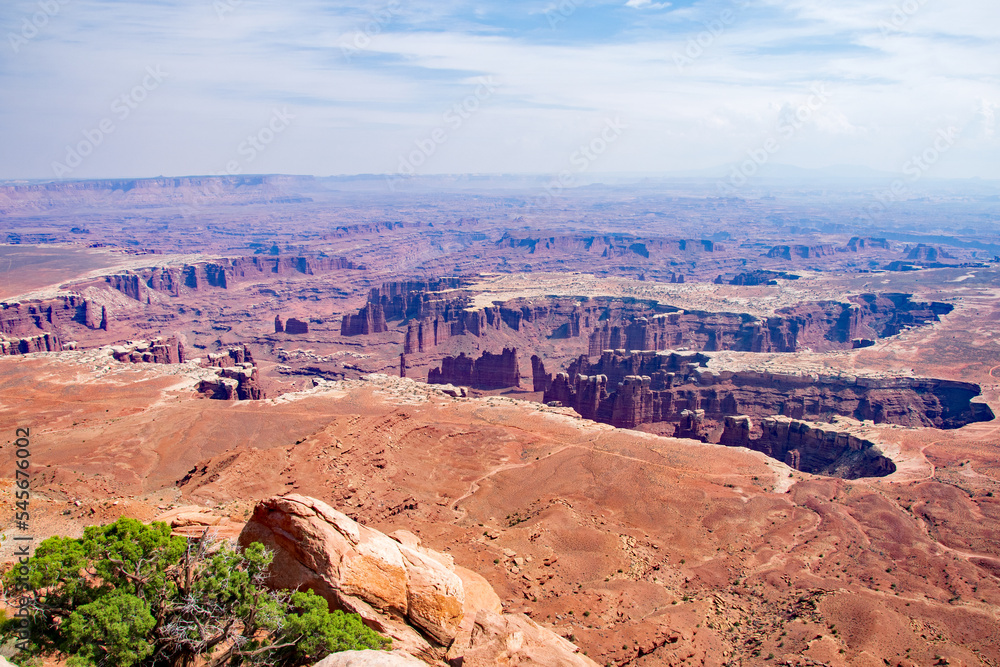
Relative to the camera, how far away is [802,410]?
7438cm

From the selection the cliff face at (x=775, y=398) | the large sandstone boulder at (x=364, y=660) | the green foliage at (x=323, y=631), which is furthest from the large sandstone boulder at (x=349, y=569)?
the cliff face at (x=775, y=398)

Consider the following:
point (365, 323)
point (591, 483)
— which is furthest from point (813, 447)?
point (365, 323)

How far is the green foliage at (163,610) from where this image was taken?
14062mm

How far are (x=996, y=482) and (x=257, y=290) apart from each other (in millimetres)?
161710

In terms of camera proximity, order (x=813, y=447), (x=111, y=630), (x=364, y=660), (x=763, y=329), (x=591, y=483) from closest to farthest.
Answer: (x=364, y=660) → (x=111, y=630) → (x=591, y=483) → (x=813, y=447) → (x=763, y=329)

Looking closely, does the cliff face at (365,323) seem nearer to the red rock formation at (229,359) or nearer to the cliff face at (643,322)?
the cliff face at (643,322)

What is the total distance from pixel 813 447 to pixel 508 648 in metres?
50.4

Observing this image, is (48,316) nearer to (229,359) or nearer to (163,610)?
(229,359)

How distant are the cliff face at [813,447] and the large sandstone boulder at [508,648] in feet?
141

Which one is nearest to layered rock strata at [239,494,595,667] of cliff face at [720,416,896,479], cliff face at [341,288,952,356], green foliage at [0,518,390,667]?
green foliage at [0,518,390,667]

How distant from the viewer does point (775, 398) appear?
248 feet

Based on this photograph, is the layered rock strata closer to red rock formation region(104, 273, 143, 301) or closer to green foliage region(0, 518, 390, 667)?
green foliage region(0, 518, 390, 667)

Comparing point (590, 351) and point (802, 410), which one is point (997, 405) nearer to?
point (802, 410)

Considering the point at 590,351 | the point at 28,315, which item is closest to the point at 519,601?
the point at 590,351
